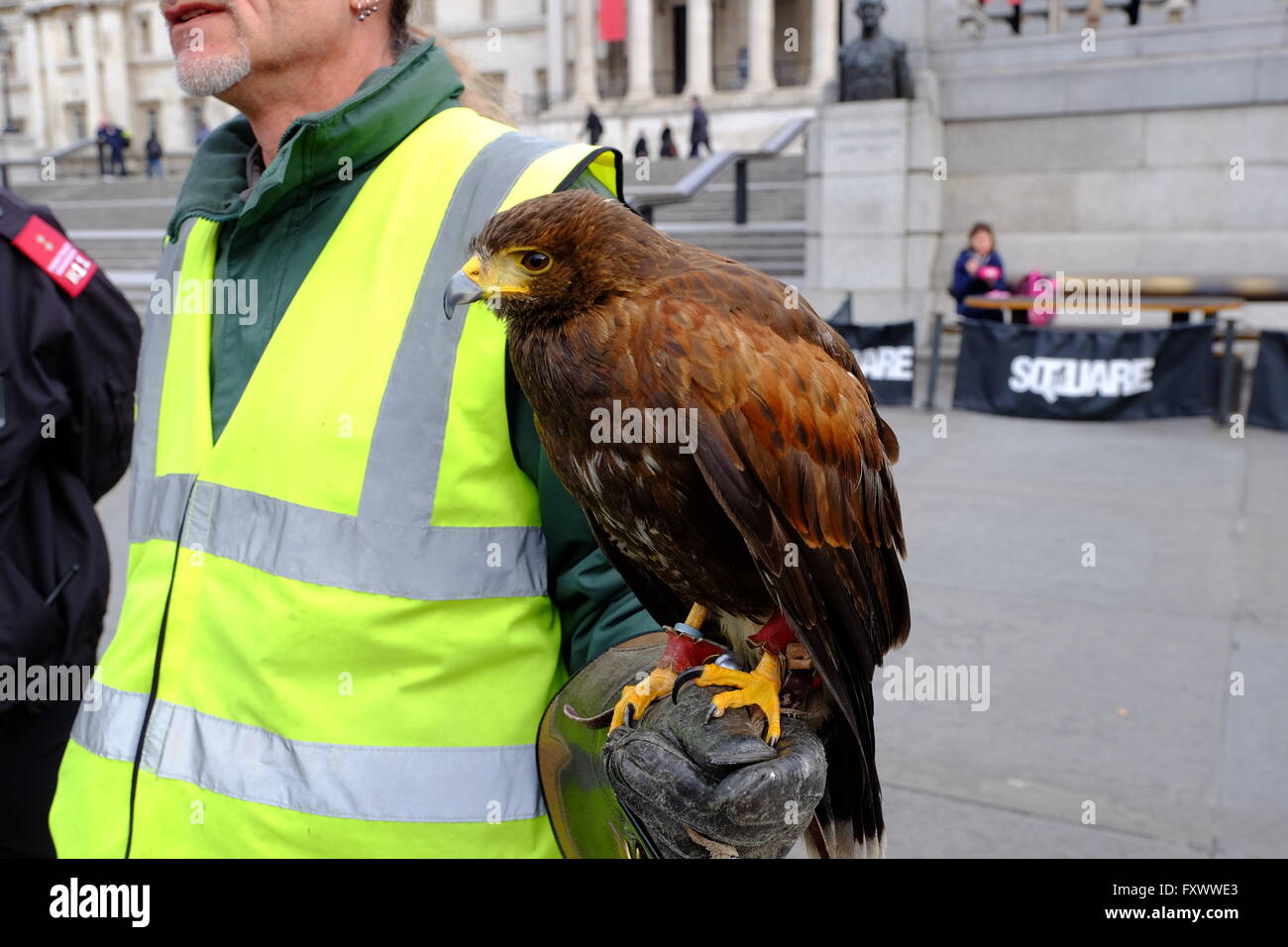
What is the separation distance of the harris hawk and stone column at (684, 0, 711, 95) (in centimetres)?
5179

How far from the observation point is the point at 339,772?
185 cm

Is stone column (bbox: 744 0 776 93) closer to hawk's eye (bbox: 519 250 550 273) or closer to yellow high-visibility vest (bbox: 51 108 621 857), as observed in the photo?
yellow high-visibility vest (bbox: 51 108 621 857)

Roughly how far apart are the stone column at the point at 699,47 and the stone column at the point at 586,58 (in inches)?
174

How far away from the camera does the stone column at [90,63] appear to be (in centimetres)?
6931

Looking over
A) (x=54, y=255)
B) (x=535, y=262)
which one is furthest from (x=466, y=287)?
(x=54, y=255)

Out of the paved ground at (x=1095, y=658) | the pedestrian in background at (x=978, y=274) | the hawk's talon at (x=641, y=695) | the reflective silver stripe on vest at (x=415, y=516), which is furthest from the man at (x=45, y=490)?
the pedestrian in background at (x=978, y=274)

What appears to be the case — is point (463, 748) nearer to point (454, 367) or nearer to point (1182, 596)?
point (454, 367)

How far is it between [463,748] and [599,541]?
1.39 feet

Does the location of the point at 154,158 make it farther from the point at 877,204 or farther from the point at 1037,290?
the point at 1037,290

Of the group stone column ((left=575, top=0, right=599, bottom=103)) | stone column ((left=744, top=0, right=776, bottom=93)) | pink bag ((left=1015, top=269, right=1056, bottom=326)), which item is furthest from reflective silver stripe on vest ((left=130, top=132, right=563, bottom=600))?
stone column ((left=575, top=0, right=599, bottom=103))

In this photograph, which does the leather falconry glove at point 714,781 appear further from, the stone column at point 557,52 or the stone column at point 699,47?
the stone column at point 557,52

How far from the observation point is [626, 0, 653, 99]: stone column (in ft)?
168
